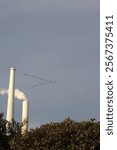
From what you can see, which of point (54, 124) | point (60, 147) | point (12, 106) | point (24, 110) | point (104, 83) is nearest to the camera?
point (104, 83)

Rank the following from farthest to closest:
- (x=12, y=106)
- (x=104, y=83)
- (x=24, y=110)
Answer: (x=12, y=106)
(x=24, y=110)
(x=104, y=83)

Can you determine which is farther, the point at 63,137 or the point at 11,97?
the point at 11,97

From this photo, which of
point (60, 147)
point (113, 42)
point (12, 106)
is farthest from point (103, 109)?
point (12, 106)

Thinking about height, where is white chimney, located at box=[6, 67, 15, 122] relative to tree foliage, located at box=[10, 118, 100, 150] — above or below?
above

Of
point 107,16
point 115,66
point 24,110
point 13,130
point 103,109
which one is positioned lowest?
point 103,109

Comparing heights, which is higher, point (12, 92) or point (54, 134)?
point (12, 92)

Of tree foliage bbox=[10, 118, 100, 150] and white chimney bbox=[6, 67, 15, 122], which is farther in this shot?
white chimney bbox=[6, 67, 15, 122]

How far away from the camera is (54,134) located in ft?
146

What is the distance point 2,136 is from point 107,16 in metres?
38.7

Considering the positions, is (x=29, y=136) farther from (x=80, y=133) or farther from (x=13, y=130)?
(x=13, y=130)

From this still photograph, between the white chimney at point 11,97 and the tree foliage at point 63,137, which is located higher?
the white chimney at point 11,97

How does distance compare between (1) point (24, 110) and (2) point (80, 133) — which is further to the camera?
(1) point (24, 110)

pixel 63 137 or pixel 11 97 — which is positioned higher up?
pixel 11 97

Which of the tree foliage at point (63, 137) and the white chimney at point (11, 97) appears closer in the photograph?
the tree foliage at point (63, 137)
